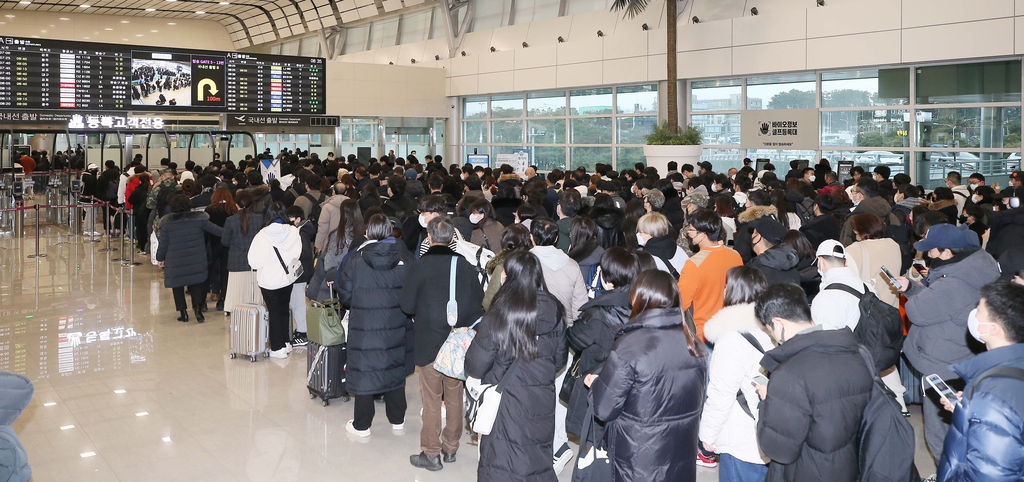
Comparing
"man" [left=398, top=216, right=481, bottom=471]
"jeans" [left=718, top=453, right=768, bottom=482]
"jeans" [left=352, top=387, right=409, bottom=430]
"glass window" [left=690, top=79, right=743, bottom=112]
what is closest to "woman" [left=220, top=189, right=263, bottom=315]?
"jeans" [left=352, top=387, right=409, bottom=430]

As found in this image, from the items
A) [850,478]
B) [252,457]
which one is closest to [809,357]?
[850,478]

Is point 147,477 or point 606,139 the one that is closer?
point 147,477

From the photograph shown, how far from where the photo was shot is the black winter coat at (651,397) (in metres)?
3.59

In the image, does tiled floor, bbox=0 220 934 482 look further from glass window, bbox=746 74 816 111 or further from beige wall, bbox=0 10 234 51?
beige wall, bbox=0 10 234 51

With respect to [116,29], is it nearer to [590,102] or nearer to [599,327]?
[590,102]

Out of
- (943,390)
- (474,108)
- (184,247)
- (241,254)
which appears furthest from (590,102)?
(943,390)

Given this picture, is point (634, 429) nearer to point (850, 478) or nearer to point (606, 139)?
point (850, 478)

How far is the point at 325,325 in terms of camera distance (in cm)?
639

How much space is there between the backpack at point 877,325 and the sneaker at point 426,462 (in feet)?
8.40

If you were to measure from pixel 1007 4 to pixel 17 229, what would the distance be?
19274 millimetres

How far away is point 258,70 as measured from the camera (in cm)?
1877

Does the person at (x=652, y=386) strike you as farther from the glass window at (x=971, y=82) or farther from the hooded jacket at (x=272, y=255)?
the glass window at (x=971, y=82)

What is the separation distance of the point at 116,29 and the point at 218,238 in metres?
26.9

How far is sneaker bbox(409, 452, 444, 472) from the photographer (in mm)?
5230
